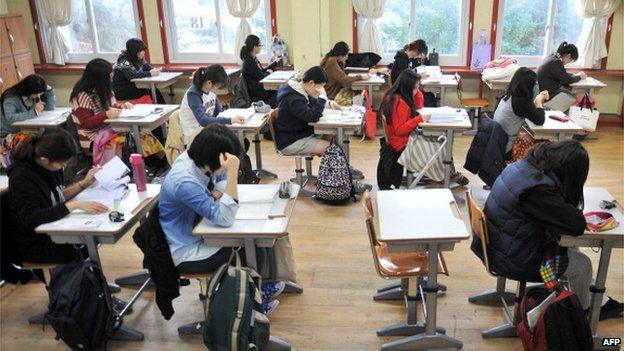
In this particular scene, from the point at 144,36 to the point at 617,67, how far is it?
6241 mm

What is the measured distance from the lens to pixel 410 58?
6.54 meters

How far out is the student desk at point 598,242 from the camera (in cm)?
252

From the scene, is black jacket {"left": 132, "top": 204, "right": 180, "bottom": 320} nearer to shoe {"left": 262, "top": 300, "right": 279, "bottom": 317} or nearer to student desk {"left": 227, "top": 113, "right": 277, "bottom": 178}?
shoe {"left": 262, "top": 300, "right": 279, "bottom": 317}

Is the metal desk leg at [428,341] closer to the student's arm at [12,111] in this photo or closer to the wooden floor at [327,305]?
the wooden floor at [327,305]

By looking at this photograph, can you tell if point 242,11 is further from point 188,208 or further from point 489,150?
point 188,208

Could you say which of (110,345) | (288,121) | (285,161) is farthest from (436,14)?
(110,345)

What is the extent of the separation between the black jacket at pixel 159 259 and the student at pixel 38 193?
0.31 metres

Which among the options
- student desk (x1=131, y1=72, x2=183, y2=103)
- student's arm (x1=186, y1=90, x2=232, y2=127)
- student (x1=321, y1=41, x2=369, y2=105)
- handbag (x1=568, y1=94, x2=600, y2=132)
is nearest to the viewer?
student's arm (x1=186, y1=90, x2=232, y2=127)

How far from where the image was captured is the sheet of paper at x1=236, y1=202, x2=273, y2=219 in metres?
2.71

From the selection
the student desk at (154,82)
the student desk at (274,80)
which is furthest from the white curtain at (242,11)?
the student desk at (154,82)

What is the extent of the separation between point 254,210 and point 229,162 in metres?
0.31

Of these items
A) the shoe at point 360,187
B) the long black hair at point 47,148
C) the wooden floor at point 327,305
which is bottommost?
the wooden floor at point 327,305

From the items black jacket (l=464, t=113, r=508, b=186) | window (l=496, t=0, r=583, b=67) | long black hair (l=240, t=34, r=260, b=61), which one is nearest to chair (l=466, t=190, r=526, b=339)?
black jacket (l=464, t=113, r=508, b=186)

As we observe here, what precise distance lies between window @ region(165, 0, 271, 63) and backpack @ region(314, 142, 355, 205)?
350 centimetres
